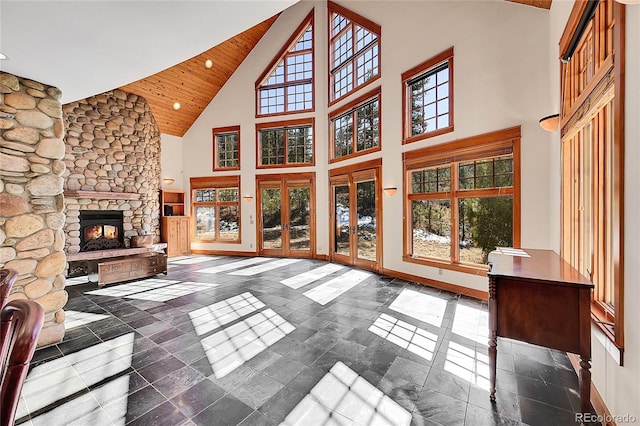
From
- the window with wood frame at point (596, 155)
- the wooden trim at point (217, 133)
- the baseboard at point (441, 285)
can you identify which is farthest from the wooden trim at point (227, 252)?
the window with wood frame at point (596, 155)

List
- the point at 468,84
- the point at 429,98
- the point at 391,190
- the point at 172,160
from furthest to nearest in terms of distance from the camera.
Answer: the point at 172,160 < the point at 391,190 < the point at 429,98 < the point at 468,84

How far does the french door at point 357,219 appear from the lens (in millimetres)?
6367

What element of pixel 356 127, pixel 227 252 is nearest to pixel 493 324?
pixel 356 127

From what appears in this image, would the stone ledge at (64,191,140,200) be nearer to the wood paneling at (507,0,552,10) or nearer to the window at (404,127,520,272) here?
the window at (404,127,520,272)

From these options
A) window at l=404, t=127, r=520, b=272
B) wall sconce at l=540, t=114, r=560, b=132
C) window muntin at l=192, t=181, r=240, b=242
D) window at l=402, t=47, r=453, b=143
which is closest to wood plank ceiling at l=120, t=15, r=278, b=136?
window muntin at l=192, t=181, r=240, b=242

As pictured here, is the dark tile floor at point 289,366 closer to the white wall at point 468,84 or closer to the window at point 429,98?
the white wall at point 468,84

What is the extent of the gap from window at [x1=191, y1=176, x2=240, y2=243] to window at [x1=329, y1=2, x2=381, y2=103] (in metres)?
4.15

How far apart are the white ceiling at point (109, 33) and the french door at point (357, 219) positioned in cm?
445

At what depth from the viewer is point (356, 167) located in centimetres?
681

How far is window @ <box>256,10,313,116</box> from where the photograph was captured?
8.15 metres

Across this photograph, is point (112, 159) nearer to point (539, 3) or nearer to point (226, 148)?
point (226, 148)

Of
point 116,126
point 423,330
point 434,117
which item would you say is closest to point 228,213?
point 116,126

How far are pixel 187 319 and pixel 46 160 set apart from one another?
2.39 meters

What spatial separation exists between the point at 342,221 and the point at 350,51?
4333 mm
